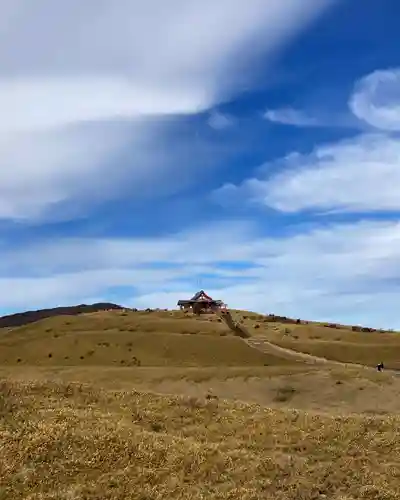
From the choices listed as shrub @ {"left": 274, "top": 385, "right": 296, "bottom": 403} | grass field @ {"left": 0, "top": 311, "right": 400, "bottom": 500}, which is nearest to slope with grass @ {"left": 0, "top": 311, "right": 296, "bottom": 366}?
grass field @ {"left": 0, "top": 311, "right": 400, "bottom": 500}

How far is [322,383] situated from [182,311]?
1099 inches

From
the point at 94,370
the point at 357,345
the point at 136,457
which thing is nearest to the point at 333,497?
the point at 136,457

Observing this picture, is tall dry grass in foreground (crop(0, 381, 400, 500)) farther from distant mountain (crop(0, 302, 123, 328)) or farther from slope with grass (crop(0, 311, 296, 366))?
distant mountain (crop(0, 302, 123, 328))

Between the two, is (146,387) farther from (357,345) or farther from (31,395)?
(357,345)

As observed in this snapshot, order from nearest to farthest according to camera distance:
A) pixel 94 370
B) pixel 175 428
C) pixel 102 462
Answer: pixel 102 462
pixel 175 428
pixel 94 370

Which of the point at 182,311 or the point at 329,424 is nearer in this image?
the point at 329,424

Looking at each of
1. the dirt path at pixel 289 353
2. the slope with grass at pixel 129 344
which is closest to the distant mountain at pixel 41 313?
the slope with grass at pixel 129 344

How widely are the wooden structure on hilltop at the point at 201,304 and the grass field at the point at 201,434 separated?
80.3 ft

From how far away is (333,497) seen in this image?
14.2 meters

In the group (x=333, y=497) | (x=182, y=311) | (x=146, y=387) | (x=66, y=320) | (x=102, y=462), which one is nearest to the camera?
(x=333, y=497)

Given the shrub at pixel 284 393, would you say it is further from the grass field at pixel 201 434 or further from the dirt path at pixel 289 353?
the dirt path at pixel 289 353

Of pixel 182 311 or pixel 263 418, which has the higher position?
pixel 182 311

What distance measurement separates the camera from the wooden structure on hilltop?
59906mm

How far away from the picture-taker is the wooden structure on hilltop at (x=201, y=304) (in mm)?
59906
